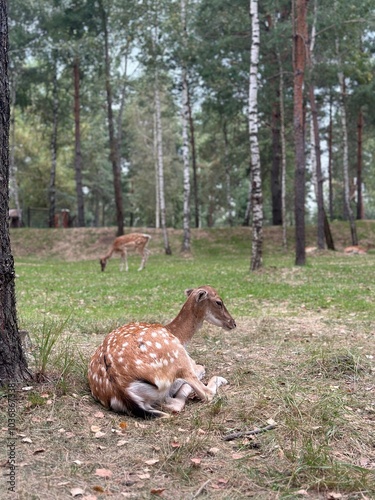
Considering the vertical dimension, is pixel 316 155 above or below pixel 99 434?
above

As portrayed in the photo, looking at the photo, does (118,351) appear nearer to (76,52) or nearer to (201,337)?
(201,337)

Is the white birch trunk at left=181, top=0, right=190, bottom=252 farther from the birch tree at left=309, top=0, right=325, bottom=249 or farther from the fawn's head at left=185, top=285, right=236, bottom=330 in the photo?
the fawn's head at left=185, top=285, right=236, bottom=330

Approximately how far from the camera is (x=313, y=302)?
10539 millimetres

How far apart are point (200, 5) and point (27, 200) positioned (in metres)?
25.9

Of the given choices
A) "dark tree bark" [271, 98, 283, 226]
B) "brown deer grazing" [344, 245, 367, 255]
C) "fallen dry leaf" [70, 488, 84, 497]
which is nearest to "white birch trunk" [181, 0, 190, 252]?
"dark tree bark" [271, 98, 283, 226]

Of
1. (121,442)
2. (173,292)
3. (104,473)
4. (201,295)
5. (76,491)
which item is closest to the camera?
(76,491)

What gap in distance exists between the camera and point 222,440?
3.86 meters

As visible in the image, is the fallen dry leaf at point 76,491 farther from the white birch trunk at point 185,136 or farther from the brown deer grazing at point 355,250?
the brown deer grazing at point 355,250

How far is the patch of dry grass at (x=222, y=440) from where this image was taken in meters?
3.19

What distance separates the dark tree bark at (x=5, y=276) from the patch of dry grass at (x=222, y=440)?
239 millimetres

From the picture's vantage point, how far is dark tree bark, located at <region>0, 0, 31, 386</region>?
4.39 metres

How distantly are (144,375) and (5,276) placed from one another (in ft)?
4.44

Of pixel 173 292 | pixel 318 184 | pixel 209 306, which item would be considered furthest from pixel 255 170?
pixel 209 306

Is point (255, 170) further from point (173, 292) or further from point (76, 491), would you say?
point (76, 491)
